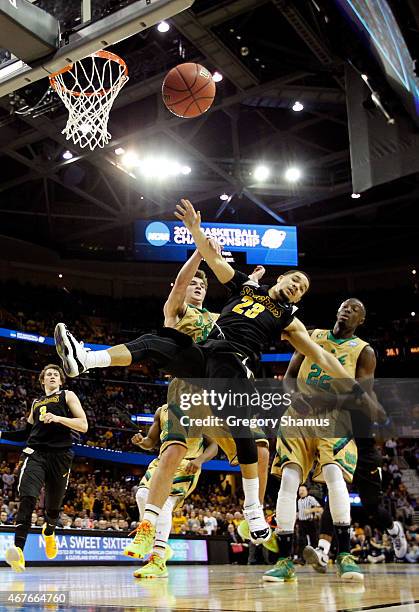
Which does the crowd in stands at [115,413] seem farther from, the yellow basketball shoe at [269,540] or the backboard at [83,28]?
the backboard at [83,28]

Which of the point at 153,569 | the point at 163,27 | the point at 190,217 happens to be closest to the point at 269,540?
the point at 153,569

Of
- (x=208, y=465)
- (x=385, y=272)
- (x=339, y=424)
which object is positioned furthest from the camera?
(x=385, y=272)

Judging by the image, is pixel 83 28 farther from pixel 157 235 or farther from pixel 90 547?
pixel 157 235

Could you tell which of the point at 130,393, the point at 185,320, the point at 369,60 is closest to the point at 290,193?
the point at 130,393

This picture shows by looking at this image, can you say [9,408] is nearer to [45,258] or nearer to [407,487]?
[45,258]

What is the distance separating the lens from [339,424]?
5320 millimetres

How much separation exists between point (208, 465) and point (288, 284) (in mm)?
20140

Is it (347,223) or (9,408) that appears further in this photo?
(347,223)

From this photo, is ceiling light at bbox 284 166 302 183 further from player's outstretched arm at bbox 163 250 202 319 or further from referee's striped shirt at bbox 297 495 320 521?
player's outstretched arm at bbox 163 250 202 319

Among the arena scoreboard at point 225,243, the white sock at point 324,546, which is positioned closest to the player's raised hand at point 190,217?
the white sock at point 324,546

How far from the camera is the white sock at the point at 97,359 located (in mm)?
4043

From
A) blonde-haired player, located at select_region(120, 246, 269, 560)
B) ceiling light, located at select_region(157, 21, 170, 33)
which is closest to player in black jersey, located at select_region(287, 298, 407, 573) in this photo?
blonde-haired player, located at select_region(120, 246, 269, 560)

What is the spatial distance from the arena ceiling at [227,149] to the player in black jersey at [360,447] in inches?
326

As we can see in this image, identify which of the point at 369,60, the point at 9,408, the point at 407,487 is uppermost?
the point at 369,60
